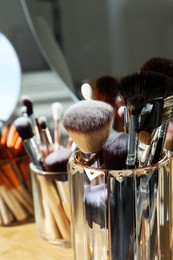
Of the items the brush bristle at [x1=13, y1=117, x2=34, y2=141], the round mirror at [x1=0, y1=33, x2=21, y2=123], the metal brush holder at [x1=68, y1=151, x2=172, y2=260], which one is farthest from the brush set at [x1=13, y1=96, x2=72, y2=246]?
the round mirror at [x1=0, y1=33, x2=21, y2=123]

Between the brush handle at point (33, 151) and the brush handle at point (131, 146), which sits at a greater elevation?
the brush handle at point (131, 146)

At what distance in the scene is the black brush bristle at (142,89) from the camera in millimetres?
479

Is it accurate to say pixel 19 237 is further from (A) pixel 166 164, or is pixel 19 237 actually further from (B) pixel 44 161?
(A) pixel 166 164

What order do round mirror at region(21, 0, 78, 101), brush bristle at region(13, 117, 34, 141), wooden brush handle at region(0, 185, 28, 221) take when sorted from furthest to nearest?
1. round mirror at region(21, 0, 78, 101)
2. wooden brush handle at region(0, 185, 28, 221)
3. brush bristle at region(13, 117, 34, 141)

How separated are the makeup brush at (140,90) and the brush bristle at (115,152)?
0.03 meters

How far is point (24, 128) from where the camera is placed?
65 cm

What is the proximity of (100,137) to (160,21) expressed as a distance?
311 mm

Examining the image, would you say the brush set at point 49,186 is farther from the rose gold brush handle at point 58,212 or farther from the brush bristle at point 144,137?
the brush bristle at point 144,137

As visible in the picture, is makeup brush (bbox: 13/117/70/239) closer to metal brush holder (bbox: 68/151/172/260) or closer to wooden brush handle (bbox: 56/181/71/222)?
wooden brush handle (bbox: 56/181/71/222)

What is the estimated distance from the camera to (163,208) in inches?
22.0

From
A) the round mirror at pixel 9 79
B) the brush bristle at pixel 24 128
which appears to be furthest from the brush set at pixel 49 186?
the round mirror at pixel 9 79

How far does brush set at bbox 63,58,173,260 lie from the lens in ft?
1.61

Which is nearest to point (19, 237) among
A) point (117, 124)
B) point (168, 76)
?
point (117, 124)

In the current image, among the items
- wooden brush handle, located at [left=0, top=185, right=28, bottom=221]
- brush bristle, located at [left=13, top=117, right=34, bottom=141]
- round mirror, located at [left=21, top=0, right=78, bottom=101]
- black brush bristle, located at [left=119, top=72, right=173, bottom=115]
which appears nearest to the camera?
black brush bristle, located at [left=119, top=72, right=173, bottom=115]
